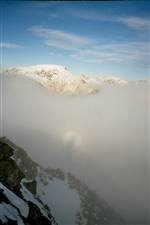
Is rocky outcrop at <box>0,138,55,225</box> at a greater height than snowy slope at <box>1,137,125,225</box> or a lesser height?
greater

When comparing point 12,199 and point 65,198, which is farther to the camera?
point 65,198

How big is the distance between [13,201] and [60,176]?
155072 millimetres

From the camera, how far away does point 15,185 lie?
2194 inches

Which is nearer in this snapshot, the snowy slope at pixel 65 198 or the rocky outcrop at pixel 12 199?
the rocky outcrop at pixel 12 199

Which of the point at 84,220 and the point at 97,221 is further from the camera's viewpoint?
the point at 97,221

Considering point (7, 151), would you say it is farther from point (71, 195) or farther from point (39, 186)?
point (71, 195)

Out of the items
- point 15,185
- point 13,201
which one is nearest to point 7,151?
point 15,185

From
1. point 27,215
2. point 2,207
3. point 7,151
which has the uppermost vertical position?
point 7,151

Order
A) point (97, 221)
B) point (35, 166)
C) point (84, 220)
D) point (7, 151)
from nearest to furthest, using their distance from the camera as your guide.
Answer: point (7, 151) < point (84, 220) < point (97, 221) < point (35, 166)

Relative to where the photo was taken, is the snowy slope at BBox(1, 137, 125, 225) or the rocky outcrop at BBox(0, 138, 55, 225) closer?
the rocky outcrop at BBox(0, 138, 55, 225)

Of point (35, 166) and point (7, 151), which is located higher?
point (7, 151)

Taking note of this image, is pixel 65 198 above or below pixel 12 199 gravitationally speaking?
below

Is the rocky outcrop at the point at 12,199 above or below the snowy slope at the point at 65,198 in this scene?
above

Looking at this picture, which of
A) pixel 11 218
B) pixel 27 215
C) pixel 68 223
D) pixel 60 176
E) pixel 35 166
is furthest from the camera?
pixel 60 176
